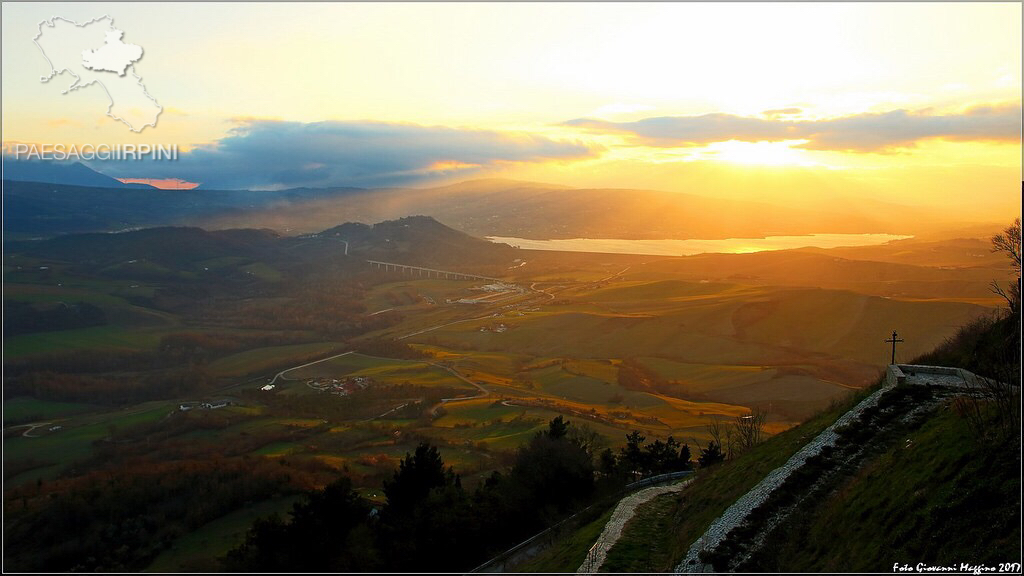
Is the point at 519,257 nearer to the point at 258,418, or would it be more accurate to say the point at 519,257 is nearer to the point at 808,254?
the point at 808,254

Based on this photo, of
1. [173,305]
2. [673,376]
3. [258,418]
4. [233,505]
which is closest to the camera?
[233,505]

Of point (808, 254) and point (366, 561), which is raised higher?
point (808, 254)

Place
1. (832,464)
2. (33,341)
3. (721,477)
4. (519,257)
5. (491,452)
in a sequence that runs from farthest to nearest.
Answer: (519,257) → (33,341) → (491,452) → (721,477) → (832,464)

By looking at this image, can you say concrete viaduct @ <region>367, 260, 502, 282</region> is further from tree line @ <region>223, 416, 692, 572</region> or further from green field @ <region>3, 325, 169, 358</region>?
tree line @ <region>223, 416, 692, 572</region>

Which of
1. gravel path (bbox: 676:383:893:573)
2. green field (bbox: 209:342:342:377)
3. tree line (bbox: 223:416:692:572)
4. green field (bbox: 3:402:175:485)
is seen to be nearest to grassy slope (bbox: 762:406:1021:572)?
gravel path (bbox: 676:383:893:573)

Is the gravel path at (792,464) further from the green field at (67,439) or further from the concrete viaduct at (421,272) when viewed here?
the concrete viaduct at (421,272)

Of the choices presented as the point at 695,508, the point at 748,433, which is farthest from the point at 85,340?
the point at 695,508

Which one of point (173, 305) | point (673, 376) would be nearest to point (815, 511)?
point (673, 376)
